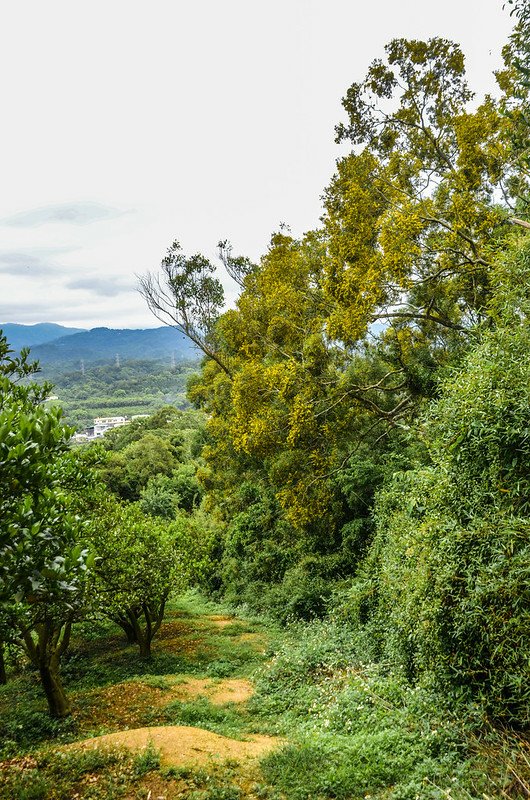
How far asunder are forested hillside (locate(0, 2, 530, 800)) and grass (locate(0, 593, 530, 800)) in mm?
39

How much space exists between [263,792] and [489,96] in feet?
44.8

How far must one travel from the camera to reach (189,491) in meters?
34.1

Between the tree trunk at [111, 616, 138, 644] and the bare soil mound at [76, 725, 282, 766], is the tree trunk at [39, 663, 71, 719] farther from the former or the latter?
the tree trunk at [111, 616, 138, 644]

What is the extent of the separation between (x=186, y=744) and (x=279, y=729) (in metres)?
1.88

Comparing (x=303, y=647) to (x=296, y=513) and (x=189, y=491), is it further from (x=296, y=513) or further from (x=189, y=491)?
(x=189, y=491)

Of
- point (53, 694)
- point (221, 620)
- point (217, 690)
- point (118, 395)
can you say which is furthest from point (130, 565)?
point (118, 395)

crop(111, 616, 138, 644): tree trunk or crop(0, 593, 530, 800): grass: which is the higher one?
crop(0, 593, 530, 800): grass

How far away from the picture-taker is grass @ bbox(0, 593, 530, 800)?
186 inches

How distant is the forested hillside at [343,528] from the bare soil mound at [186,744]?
3.7 inches

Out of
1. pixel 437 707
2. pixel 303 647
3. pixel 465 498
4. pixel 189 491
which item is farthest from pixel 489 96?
pixel 189 491

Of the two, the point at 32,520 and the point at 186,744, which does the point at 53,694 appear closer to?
the point at 186,744

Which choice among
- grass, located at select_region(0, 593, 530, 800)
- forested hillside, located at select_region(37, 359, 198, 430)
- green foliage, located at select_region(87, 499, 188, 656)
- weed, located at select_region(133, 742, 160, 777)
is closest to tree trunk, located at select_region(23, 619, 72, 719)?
grass, located at select_region(0, 593, 530, 800)

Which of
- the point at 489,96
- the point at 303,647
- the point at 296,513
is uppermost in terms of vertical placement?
the point at 489,96

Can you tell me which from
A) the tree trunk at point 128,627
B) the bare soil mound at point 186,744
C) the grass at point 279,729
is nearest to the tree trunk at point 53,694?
the grass at point 279,729
